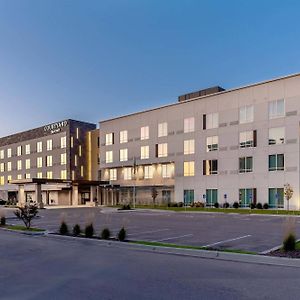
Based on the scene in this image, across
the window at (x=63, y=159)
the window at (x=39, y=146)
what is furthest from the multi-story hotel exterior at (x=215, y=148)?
the window at (x=39, y=146)

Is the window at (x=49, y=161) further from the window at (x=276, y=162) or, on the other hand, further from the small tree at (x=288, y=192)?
the small tree at (x=288, y=192)

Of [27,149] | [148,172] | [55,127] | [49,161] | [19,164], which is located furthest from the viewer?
[19,164]

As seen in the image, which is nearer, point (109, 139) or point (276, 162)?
point (276, 162)

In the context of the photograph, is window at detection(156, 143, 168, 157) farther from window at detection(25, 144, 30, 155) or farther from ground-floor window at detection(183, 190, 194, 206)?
window at detection(25, 144, 30, 155)

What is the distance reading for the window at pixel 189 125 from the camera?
5225cm

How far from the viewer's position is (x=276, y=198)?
4262cm

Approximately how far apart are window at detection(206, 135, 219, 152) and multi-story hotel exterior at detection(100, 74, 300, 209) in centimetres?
13

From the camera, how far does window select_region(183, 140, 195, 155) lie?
52069mm

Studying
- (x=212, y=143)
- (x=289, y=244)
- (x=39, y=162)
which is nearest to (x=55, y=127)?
(x=39, y=162)

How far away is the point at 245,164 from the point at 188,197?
10352 millimetres

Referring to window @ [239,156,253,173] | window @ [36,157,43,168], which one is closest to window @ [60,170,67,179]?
window @ [36,157,43,168]

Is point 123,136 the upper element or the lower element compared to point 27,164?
upper

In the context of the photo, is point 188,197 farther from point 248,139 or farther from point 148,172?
point 248,139

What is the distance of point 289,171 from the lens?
41.7m
